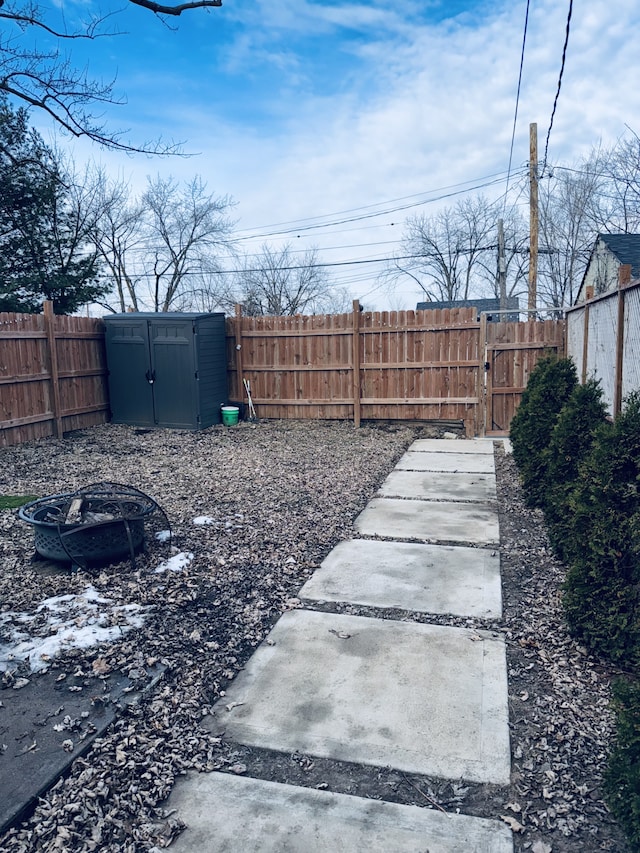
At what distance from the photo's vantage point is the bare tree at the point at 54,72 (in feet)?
13.4

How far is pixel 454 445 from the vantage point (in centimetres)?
797

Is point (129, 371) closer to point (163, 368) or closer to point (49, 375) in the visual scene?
point (163, 368)

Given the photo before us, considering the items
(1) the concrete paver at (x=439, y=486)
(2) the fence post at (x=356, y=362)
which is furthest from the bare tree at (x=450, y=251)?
(1) the concrete paver at (x=439, y=486)

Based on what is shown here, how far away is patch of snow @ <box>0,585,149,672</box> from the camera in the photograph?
2.53 meters

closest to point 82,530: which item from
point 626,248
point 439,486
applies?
point 439,486

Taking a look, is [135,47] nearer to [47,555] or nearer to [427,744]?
[47,555]

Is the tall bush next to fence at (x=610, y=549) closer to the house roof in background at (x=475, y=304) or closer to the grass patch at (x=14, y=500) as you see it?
the grass patch at (x=14, y=500)

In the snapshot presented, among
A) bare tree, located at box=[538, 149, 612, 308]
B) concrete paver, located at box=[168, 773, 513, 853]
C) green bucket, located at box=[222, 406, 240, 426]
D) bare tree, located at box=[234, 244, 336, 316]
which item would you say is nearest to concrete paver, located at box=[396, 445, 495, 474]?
green bucket, located at box=[222, 406, 240, 426]

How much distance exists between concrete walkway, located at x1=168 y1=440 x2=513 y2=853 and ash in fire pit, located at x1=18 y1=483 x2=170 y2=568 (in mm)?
1192

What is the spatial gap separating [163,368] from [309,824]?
802 centimetres

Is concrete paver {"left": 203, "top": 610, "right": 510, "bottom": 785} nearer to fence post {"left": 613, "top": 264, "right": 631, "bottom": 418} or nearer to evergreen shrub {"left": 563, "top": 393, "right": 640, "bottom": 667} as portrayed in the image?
evergreen shrub {"left": 563, "top": 393, "right": 640, "bottom": 667}

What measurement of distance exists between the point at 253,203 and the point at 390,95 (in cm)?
1506

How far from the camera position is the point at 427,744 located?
6.26 feet

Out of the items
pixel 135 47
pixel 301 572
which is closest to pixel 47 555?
pixel 301 572
